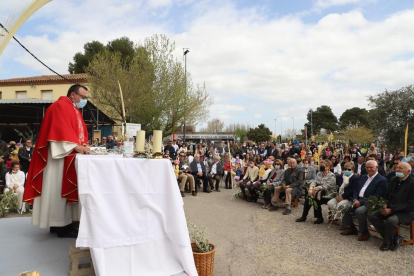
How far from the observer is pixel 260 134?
47.2m

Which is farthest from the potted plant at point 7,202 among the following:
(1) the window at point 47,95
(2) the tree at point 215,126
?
(2) the tree at point 215,126

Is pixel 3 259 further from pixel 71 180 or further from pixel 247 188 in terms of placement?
pixel 247 188

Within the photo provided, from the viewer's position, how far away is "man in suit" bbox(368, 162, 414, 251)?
199 inches

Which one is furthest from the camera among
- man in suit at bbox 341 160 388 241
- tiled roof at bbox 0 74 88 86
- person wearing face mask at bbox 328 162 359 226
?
tiled roof at bbox 0 74 88 86

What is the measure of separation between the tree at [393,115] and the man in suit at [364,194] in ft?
34.0

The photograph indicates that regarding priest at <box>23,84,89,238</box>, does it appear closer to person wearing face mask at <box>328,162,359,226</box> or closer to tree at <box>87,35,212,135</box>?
person wearing face mask at <box>328,162,359,226</box>

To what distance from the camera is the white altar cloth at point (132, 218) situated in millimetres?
2717

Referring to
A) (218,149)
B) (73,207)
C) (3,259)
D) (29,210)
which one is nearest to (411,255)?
(73,207)

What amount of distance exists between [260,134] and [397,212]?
42416mm

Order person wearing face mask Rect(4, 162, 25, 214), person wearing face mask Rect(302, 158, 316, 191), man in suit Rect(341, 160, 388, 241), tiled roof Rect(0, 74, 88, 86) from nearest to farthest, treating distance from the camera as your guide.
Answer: man in suit Rect(341, 160, 388, 241), person wearing face mask Rect(4, 162, 25, 214), person wearing face mask Rect(302, 158, 316, 191), tiled roof Rect(0, 74, 88, 86)

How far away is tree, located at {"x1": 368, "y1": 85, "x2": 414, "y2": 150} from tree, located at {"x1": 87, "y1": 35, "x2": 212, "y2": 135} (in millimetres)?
11566

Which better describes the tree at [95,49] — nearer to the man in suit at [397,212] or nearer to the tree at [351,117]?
the man in suit at [397,212]

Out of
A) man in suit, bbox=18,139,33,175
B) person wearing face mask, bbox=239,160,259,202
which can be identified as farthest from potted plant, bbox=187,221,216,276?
man in suit, bbox=18,139,33,175

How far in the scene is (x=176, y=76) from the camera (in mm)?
20828
